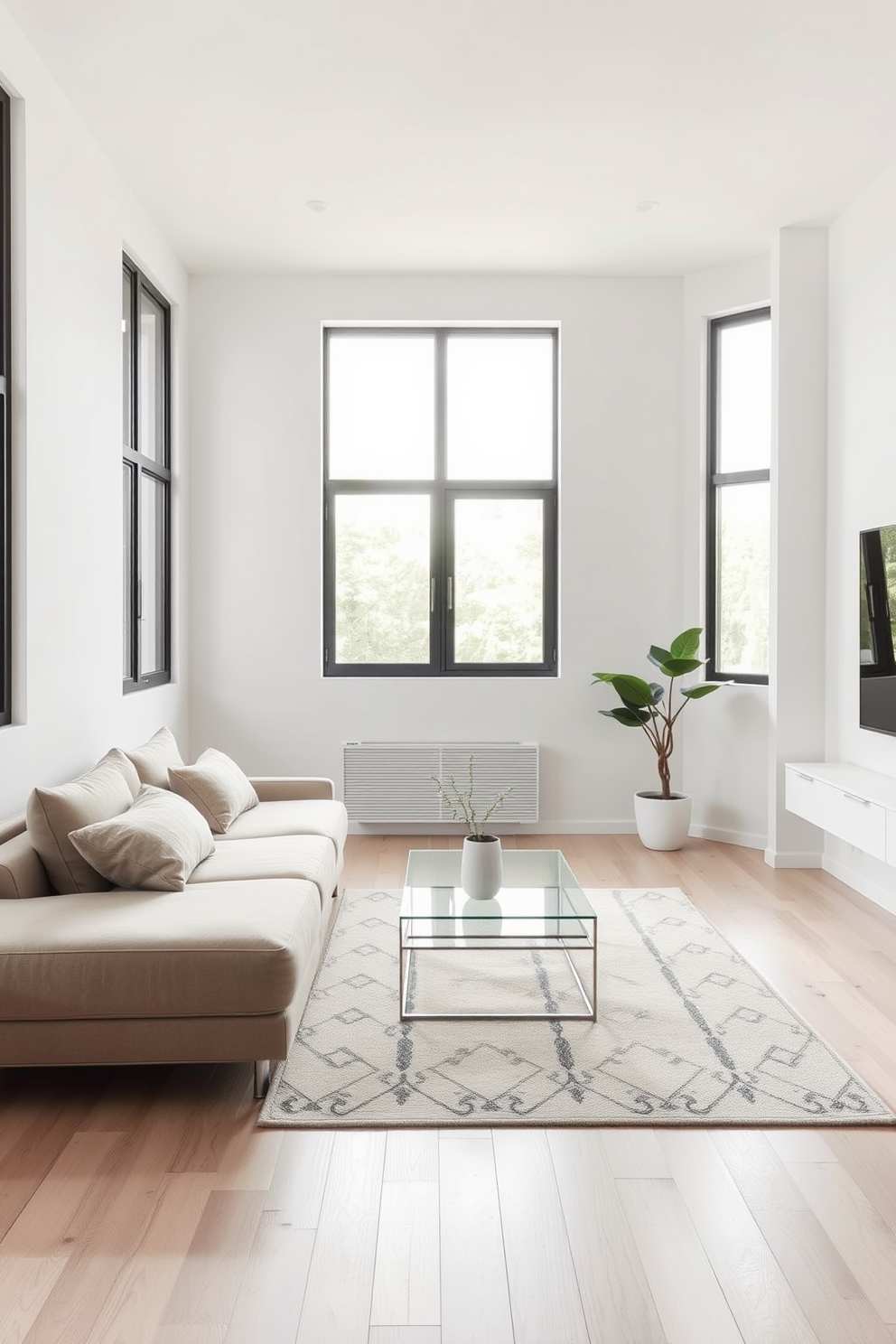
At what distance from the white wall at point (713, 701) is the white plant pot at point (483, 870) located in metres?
2.62

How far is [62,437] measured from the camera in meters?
3.86

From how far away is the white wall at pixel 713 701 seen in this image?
5.63 m

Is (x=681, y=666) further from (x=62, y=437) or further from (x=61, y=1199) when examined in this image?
(x=61, y=1199)

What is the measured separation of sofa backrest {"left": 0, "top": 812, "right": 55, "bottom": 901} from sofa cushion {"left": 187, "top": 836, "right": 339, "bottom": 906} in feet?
1.48

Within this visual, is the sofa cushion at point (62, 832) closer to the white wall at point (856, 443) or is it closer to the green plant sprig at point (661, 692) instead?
the green plant sprig at point (661, 692)

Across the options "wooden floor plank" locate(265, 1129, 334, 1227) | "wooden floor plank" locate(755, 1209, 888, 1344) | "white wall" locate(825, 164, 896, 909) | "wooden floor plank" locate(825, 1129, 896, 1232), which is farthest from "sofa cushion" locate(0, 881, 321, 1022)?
"white wall" locate(825, 164, 896, 909)

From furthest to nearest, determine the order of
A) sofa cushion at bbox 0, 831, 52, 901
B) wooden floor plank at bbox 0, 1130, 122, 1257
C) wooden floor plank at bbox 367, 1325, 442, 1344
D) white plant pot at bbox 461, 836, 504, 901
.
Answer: white plant pot at bbox 461, 836, 504, 901
sofa cushion at bbox 0, 831, 52, 901
wooden floor plank at bbox 0, 1130, 122, 1257
wooden floor plank at bbox 367, 1325, 442, 1344

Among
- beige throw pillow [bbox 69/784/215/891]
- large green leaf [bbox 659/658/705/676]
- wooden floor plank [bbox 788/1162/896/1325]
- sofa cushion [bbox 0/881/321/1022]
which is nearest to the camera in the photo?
wooden floor plank [bbox 788/1162/896/1325]

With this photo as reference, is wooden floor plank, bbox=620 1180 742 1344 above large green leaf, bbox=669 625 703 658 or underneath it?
underneath

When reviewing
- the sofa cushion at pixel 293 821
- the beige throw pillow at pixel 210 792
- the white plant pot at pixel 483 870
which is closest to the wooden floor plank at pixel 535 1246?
the white plant pot at pixel 483 870

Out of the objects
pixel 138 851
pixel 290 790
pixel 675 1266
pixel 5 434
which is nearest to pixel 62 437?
pixel 5 434

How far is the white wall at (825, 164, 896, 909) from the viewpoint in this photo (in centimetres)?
454

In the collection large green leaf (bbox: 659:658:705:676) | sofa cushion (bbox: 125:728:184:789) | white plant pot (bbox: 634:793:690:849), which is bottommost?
white plant pot (bbox: 634:793:690:849)

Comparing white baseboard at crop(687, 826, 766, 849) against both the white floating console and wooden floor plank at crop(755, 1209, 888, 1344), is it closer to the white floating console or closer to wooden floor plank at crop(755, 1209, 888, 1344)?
the white floating console
